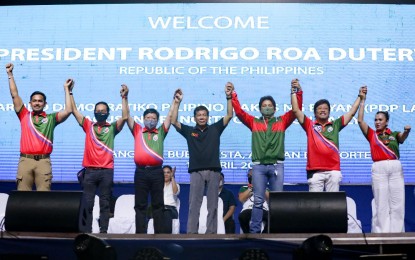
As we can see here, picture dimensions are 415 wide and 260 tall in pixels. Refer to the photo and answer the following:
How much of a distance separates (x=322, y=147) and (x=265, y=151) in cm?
66

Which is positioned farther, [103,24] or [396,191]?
[103,24]

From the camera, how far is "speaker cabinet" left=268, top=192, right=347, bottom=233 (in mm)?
4848

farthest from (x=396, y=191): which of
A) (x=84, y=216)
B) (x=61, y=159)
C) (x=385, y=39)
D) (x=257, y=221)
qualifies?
(x=61, y=159)

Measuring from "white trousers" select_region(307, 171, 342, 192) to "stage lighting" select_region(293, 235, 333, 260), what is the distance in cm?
220

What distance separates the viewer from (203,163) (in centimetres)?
660

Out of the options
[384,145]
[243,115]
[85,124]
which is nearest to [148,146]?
[85,124]

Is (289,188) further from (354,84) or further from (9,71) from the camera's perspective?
(9,71)

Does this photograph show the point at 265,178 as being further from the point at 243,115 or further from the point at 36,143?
the point at 36,143

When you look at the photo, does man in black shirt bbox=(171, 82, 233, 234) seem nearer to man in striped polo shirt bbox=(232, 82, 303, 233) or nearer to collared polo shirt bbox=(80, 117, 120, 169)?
man in striped polo shirt bbox=(232, 82, 303, 233)

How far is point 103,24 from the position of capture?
8.30m

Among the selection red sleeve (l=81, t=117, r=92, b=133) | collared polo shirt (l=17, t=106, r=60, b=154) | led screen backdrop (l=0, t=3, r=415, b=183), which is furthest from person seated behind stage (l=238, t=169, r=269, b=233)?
collared polo shirt (l=17, t=106, r=60, b=154)

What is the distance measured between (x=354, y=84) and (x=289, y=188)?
1609 mm

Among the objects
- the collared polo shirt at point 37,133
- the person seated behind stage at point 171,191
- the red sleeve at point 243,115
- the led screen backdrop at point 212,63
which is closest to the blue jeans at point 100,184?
the collared polo shirt at point 37,133

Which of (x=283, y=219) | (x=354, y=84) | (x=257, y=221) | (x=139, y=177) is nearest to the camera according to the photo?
(x=283, y=219)
